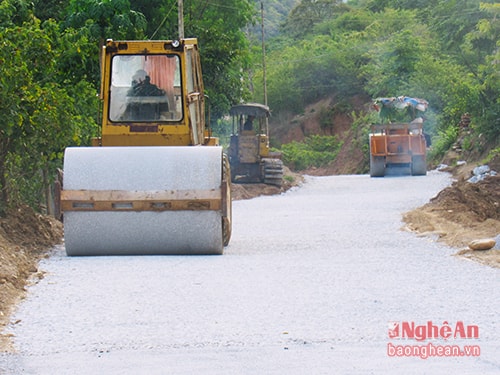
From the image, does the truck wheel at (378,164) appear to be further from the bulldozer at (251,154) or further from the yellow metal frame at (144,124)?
the yellow metal frame at (144,124)

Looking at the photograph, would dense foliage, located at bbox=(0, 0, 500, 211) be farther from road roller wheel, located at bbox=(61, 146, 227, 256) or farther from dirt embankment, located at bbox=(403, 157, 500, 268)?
dirt embankment, located at bbox=(403, 157, 500, 268)

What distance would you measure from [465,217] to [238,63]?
23.1 meters

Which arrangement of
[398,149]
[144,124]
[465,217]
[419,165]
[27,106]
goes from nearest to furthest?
1. [27,106]
2. [144,124]
3. [465,217]
4. [419,165]
5. [398,149]

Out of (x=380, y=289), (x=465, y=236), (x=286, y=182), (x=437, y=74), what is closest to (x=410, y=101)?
(x=286, y=182)

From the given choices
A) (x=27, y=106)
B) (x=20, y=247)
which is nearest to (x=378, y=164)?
(x=27, y=106)

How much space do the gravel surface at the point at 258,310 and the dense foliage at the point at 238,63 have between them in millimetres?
2611

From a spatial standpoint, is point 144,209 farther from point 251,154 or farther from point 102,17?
point 251,154

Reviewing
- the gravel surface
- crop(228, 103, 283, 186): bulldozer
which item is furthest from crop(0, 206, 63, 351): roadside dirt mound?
crop(228, 103, 283, 186): bulldozer

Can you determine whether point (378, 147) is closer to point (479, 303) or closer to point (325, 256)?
point (325, 256)

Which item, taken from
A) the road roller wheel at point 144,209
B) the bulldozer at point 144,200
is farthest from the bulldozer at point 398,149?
the road roller wheel at point 144,209

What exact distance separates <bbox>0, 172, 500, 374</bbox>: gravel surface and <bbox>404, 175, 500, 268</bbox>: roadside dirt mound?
0.42m

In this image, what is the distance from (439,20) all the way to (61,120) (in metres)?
53.7

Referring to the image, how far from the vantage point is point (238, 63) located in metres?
40.8

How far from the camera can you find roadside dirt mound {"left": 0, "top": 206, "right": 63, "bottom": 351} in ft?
35.7
